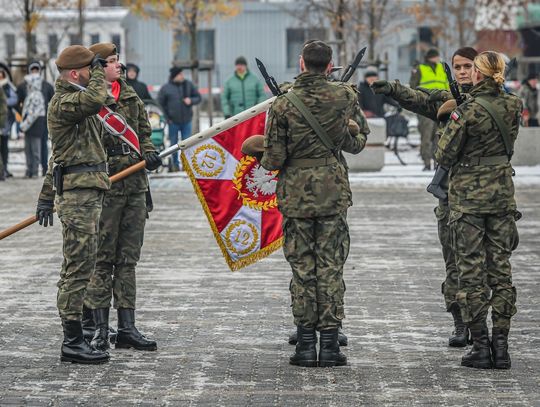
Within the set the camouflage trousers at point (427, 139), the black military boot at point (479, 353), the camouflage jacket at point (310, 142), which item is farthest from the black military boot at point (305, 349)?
the camouflage trousers at point (427, 139)

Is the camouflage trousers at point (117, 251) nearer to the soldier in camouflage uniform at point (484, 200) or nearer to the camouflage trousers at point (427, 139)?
the soldier in camouflage uniform at point (484, 200)

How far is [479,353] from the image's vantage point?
8438mm

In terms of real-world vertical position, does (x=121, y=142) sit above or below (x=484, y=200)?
above

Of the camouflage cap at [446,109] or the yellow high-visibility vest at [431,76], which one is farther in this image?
the yellow high-visibility vest at [431,76]

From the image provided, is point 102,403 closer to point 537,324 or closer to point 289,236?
point 289,236

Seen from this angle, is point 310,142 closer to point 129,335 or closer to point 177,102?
Answer: point 129,335

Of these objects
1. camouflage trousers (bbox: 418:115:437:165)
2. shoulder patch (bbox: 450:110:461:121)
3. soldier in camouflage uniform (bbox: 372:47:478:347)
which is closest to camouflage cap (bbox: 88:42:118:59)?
soldier in camouflage uniform (bbox: 372:47:478:347)

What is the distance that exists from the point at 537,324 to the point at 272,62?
4149 centimetres

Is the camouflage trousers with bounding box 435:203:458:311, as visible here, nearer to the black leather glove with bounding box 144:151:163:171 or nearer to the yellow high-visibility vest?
the black leather glove with bounding box 144:151:163:171

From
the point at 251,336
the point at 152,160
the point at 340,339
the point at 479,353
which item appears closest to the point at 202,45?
the point at 251,336

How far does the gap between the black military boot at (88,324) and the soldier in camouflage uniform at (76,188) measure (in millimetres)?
498

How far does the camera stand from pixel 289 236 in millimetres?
8719

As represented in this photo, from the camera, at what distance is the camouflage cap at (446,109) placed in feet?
28.8

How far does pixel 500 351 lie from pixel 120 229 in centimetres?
247
